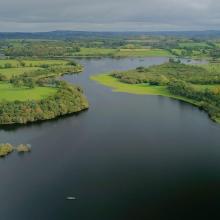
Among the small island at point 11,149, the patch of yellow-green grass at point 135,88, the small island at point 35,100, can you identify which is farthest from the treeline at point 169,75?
the small island at point 11,149

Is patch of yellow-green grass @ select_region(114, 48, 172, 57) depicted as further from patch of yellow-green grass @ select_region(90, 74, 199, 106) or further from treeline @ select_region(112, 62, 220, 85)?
patch of yellow-green grass @ select_region(90, 74, 199, 106)

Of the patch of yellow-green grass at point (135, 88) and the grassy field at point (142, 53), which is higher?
the grassy field at point (142, 53)

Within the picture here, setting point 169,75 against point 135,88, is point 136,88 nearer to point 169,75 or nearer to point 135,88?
point 135,88

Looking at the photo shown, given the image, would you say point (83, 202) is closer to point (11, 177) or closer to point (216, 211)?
point (11, 177)

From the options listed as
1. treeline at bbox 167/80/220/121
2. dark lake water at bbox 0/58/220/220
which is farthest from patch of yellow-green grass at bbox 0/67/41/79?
dark lake water at bbox 0/58/220/220

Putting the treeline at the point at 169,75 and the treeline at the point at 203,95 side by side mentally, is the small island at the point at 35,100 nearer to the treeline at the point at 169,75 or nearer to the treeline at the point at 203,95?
the treeline at the point at 203,95

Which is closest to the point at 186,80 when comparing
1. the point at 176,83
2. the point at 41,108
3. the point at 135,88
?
the point at 176,83

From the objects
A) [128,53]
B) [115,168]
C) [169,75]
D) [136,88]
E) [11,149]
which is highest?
[128,53]
